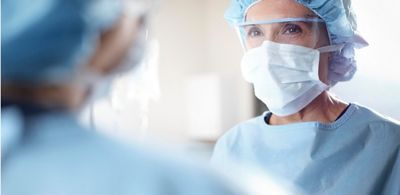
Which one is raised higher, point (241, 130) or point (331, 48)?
point (331, 48)

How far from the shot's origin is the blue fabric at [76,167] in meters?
0.42

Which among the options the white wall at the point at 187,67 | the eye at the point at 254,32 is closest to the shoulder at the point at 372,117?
the eye at the point at 254,32

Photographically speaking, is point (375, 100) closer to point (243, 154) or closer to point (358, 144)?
point (358, 144)

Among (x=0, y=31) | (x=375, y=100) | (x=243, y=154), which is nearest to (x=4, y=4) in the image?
(x=0, y=31)

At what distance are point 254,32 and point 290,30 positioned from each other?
0.08 meters

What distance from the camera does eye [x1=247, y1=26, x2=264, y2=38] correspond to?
0.95 metres

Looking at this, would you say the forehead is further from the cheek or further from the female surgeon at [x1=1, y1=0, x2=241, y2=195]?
the female surgeon at [x1=1, y1=0, x2=241, y2=195]

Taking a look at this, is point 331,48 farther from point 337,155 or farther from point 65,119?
point 65,119

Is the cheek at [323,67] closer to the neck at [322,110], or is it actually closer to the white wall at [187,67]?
the neck at [322,110]

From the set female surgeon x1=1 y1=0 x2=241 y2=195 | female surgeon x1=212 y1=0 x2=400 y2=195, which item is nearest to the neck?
female surgeon x1=212 y1=0 x2=400 y2=195

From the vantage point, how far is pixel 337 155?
0.90 m

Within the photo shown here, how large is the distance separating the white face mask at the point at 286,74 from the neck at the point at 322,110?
14 mm

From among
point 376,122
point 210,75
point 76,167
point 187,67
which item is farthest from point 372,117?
point 187,67

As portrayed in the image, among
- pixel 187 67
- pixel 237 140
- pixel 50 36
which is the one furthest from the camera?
pixel 187 67
